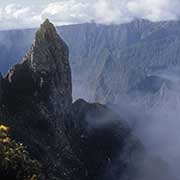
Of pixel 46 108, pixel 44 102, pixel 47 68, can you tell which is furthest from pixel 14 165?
pixel 47 68

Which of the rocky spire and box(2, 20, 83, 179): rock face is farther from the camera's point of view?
the rocky spire

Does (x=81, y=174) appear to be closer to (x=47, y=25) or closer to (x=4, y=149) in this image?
(x=47, y=25)

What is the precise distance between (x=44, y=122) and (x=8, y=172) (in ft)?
288

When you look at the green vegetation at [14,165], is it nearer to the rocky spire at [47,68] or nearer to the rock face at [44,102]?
the rock face at [44,102]

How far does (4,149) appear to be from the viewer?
90375 millimetres

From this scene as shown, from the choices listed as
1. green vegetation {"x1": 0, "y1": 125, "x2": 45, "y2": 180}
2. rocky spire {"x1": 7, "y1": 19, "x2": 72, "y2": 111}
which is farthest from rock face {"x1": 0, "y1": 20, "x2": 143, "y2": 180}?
green vegetation {"x1": 0, "y1": 125, "x2": 45, "y2": 180}

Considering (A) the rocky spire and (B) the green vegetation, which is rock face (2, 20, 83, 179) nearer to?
(A) the rocky spire

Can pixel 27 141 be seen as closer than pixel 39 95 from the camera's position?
Yes

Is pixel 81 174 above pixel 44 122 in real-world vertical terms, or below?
below

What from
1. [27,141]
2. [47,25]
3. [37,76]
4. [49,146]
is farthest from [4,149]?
[47,25]

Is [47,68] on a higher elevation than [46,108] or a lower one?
higher

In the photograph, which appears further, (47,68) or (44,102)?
(47,68)

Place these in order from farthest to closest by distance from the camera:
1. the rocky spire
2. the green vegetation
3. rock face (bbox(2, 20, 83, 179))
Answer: the rocky spire < rock face (bbox(2, 20, 83, 179)) < the green vegetation

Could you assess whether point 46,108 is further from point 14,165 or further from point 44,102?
point 14,165
